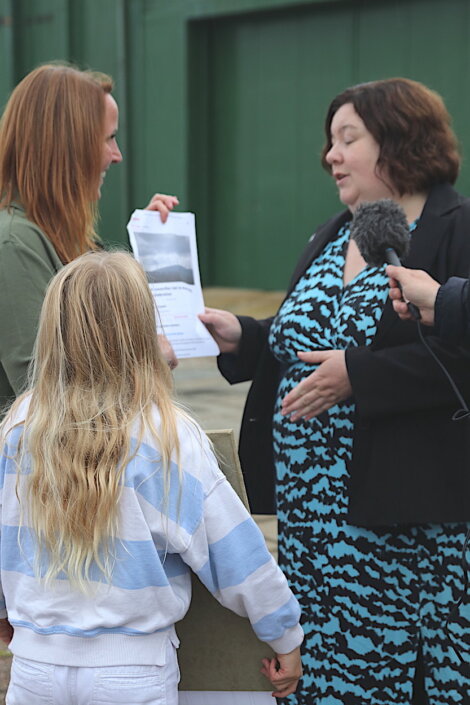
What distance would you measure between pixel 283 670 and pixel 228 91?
30.0 feet

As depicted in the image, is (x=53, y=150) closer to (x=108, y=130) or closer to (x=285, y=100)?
(x=108, y=130)

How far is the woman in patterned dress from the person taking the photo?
2.78m

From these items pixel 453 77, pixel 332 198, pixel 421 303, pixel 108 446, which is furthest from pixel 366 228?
pixel 332 198

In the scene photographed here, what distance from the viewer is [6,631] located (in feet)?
7.73

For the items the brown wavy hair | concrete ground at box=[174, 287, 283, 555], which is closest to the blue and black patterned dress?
the brown wavy hair

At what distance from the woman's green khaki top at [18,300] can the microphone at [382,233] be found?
0.86m

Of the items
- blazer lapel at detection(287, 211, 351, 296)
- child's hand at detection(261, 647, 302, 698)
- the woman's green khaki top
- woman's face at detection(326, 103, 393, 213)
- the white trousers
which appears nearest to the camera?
the white trousers

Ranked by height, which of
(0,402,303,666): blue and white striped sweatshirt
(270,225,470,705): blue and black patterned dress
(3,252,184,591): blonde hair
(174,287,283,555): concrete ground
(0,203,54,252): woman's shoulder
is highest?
(0,203,54,252): woman's shoulder

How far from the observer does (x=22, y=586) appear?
2.10 meters

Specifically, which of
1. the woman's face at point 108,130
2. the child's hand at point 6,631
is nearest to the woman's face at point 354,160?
the woman's face at point 108,130

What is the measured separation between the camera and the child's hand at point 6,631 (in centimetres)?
232

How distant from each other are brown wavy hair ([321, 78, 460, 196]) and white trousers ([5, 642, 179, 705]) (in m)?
1.63

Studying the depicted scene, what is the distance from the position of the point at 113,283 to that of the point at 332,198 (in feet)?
27.0

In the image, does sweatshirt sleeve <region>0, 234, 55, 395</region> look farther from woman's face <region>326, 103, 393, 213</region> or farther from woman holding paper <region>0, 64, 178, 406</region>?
woman's face <region>326, 103, 393, 213</region>
